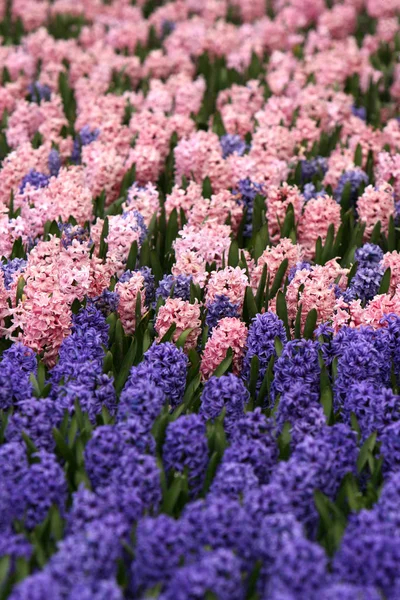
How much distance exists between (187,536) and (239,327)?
1.56 meters

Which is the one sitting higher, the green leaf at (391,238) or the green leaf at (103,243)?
the green leaf at (391,238)

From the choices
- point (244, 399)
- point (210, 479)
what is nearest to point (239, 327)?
point (244, 399)

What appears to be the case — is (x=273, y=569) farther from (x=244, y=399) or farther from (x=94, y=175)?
(x=94, y=175)

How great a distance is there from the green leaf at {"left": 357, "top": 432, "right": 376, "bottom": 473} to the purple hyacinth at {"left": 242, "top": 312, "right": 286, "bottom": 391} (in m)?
0.72

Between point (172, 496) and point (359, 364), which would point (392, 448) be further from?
point (172, 496)

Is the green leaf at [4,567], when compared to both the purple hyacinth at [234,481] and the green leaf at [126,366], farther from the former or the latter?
the green leaf at [126,366]

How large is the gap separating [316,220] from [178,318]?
1.50 m

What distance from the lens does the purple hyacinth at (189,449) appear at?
3.45 meters

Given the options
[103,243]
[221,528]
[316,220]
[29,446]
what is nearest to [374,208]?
[316,220]

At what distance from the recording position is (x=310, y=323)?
4.47m

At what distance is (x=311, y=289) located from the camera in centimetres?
457

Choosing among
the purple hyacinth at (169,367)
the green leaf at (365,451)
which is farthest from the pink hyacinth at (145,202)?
the green leaf at (365,451)

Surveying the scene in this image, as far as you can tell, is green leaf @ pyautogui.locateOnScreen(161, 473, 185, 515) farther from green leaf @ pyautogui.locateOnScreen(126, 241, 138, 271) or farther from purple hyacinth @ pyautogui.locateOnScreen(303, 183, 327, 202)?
purple hyacinth @ pyautogui.locateOnScreen(303, 183, 327, 202)

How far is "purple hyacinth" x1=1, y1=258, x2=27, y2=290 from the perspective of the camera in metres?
4.77
